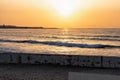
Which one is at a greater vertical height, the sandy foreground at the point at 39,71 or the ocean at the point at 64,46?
the sandy foreground at the point at 39,71

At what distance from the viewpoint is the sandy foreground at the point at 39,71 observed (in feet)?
43.7

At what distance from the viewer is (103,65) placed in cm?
1617

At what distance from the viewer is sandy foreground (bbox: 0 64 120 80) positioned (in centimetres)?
1330

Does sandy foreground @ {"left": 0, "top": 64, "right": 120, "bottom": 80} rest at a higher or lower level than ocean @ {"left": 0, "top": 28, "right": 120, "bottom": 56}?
higher

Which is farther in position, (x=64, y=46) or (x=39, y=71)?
(x=64, y=46)

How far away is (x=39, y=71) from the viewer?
1500 cm

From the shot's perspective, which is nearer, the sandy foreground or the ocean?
the sandy foreground

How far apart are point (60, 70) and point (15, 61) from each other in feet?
12.1

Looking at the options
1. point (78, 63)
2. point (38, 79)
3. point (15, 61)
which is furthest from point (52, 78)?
point (15, 61)

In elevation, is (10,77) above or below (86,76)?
below

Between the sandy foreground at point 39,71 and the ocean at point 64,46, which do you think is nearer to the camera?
the sandy foreground at point 39,71

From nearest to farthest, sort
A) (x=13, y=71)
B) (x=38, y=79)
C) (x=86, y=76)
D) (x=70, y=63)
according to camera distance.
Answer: (x=86, y=76) → (x=38, y=79) → (x=13, y=71) → (x=70, y=63)

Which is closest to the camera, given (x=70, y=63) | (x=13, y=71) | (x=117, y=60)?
(x=13, y=71)

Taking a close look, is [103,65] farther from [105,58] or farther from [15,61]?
[15,61]
